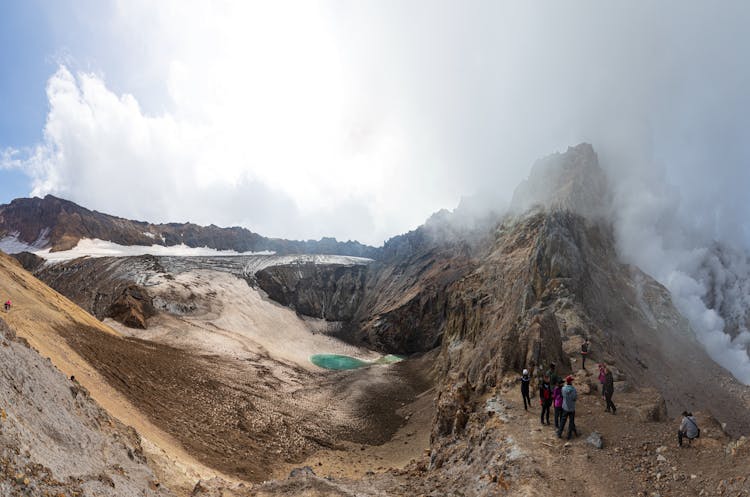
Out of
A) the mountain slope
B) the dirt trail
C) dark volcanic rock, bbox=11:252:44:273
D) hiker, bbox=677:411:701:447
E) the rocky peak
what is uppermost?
the rocky peak

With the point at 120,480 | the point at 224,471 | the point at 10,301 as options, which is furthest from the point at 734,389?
the point at 10,301

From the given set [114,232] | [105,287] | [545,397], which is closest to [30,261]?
[105,287]

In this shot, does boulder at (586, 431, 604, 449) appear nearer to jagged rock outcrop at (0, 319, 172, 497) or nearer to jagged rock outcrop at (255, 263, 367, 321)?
jagged rock outcrop at (0, 319, 172, 497)

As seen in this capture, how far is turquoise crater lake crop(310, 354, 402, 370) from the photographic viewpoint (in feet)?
200

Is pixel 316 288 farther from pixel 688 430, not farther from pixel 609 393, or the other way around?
pixel 688 430

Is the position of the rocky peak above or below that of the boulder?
above

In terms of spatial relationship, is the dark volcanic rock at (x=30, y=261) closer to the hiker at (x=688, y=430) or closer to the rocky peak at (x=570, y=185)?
the rocky peak at (x=570, y=185)

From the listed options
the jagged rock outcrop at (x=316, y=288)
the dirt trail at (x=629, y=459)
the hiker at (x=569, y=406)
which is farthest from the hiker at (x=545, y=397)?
the jagged rock outcrop at (x=316, y=288)

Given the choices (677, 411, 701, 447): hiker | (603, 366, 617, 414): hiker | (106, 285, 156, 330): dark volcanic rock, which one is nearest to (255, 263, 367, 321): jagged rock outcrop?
(106, 285, 156, 330): dark volcanic rock

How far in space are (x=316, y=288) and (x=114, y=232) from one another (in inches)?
3272

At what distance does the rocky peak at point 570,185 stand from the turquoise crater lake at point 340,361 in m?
32.8

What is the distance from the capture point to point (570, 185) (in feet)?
144

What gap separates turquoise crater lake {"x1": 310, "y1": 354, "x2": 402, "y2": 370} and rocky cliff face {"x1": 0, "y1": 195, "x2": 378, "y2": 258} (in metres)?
52.6

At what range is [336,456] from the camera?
Result: 25.4 m
